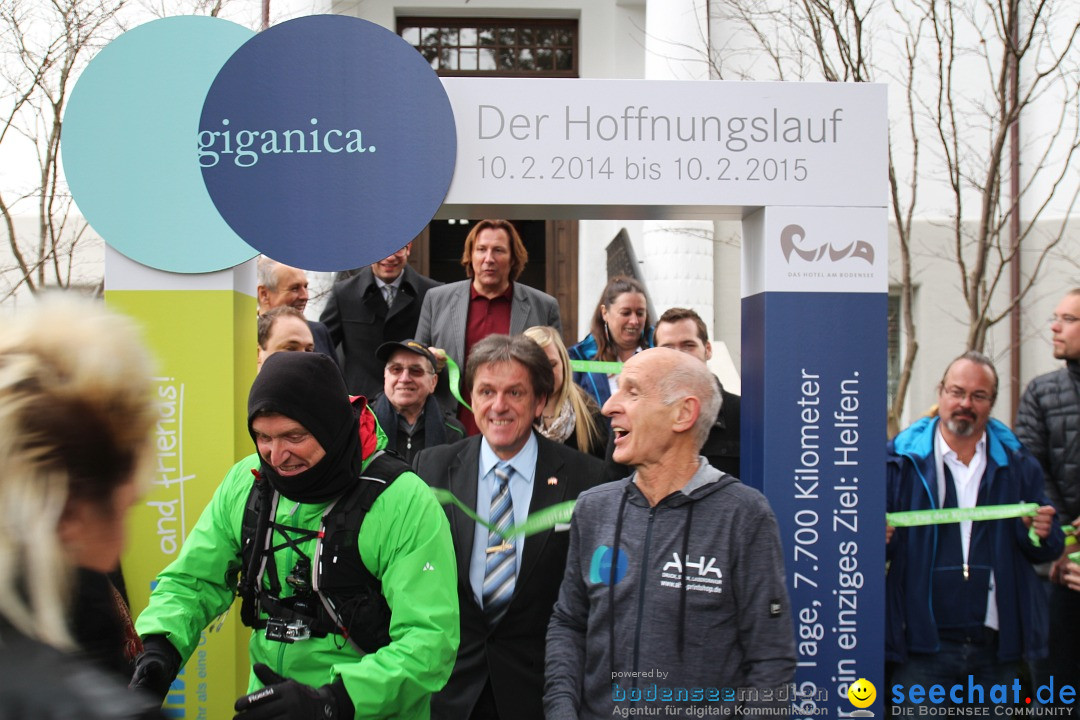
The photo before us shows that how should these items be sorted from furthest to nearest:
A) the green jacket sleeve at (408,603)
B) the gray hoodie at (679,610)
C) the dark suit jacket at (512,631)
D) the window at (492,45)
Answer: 1. the window at (492,45)
2. the dark suit jacket at (512,631)
3. the gray hoodie at (679,610)
4. the green jacket sleeve at (408,603)

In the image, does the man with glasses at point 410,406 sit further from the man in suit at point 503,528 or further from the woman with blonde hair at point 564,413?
the man in suit at point 503,528

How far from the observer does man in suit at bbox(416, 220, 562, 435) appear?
559 cm

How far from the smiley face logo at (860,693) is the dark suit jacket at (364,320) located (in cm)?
336

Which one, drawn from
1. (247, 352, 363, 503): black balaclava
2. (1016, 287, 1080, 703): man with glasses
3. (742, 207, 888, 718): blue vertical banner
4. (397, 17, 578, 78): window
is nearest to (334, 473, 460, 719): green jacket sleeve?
(247, 352, 363, 503): black balaclava

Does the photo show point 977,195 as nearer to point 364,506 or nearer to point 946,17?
point 946,17

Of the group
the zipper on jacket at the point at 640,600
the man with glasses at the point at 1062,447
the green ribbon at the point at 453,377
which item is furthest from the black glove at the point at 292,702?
the man with glasses at the point at 1062,447

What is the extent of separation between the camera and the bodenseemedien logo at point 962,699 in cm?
436

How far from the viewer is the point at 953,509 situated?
445 cm

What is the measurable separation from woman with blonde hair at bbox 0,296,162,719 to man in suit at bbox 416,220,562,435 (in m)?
4.02

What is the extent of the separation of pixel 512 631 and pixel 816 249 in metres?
1.90

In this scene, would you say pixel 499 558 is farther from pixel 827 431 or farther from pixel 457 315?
pixel 457 315

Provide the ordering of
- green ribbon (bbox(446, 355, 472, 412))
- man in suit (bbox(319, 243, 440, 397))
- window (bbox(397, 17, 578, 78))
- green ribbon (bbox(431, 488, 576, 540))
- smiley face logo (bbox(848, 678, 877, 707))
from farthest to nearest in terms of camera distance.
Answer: window (bbox(397, 17, 578, 78)) → man in suit (bbox(319, 243, 440, 397)) → green ribbon (bbox(446, 355, 472, 412)) → smiley face logo (bbox(848, 678, 877, 707)) → green ribbon (bbox(431, 488, 576, 540))

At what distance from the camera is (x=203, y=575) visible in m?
2.91

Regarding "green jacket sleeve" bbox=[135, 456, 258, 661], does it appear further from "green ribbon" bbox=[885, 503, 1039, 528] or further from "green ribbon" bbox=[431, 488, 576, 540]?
"green ribbon" bbox=[885, 503, 1039, 528]
